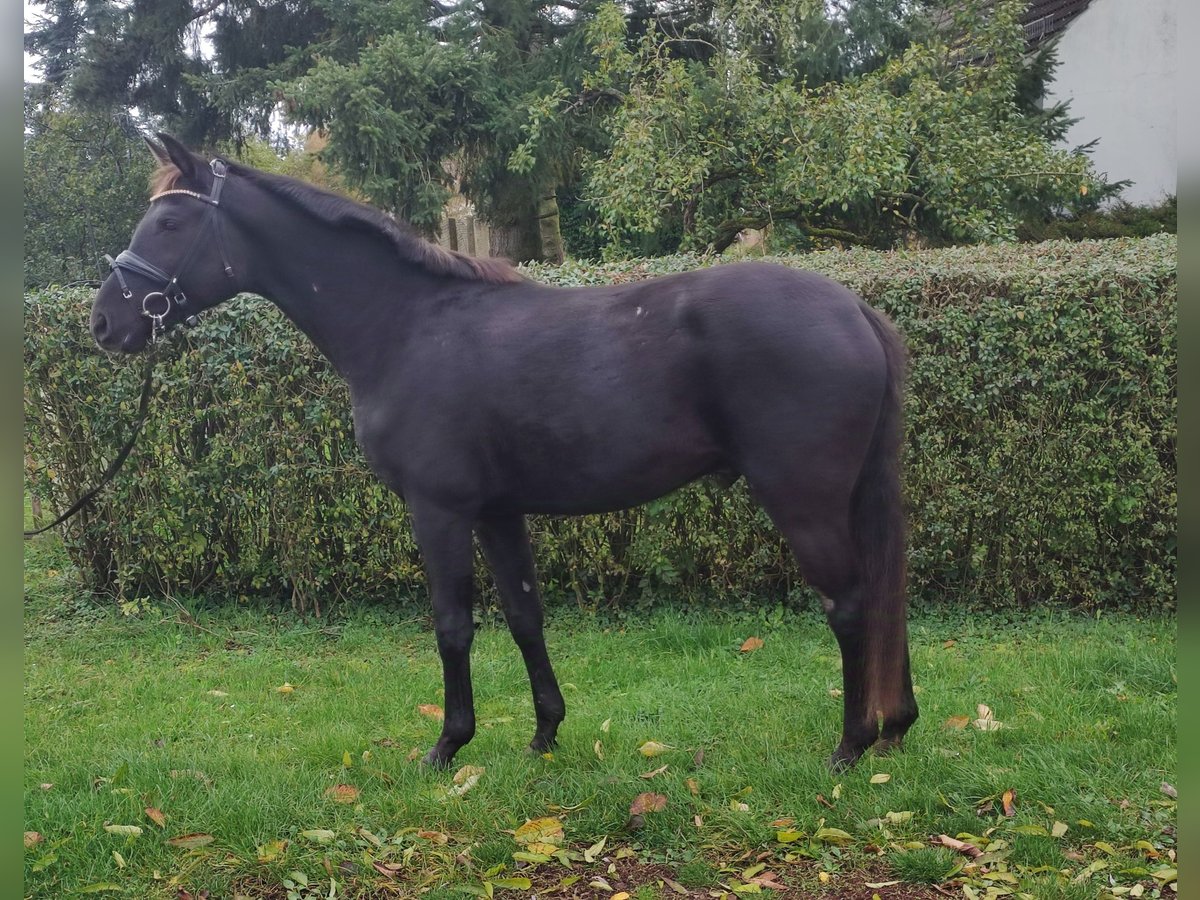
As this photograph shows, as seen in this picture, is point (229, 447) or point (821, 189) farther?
point (821, 189)

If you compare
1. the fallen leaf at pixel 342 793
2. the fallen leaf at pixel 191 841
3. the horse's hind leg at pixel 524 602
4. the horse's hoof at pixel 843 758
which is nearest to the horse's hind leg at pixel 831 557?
the horse's hoof at pixel 843 758

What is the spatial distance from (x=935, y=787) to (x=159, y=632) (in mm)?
4755

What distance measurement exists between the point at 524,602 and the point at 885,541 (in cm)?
142

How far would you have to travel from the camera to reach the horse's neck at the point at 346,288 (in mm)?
3648

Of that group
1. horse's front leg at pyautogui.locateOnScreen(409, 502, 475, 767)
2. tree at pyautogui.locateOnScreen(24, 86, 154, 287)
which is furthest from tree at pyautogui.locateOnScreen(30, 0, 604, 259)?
horse's front leg at pyautogui.locateOnScreen(409, 502, 475, 767)

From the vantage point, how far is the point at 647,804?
329 centimetres

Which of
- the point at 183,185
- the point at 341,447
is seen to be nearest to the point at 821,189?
the point at 341,447

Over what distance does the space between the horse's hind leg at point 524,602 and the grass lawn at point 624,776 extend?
17 centimetres

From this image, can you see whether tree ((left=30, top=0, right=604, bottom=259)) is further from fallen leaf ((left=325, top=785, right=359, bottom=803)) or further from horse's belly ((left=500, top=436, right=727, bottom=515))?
fallen leaf ((left=325, top=785, right=359, bottom=803))

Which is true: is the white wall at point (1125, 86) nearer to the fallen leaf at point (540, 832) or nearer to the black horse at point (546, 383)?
the black horse at point (546, 383)

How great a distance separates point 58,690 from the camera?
498 centimetres

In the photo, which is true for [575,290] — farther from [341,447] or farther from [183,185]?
[341,447]

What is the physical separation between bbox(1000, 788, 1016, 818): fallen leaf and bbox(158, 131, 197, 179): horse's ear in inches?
146

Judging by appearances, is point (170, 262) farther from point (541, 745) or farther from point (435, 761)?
point (541, 745)
